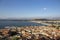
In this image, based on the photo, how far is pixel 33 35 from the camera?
90.8 inches

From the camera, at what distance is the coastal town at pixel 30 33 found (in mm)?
2244

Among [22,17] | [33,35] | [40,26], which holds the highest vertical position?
[22,17]

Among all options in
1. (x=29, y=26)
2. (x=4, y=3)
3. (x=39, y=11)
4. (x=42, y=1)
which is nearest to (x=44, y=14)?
(x=39, y=11)

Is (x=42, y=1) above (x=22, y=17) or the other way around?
above

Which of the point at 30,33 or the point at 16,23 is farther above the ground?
the point at 16,23

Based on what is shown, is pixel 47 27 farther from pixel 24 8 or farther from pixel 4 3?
pixel 4 3

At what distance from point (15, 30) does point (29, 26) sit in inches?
11.9

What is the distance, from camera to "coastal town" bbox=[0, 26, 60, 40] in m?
2.24

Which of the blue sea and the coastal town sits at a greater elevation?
the blue sea

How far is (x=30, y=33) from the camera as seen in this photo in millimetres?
2334

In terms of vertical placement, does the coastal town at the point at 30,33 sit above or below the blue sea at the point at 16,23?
below

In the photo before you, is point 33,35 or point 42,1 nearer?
point 33,35

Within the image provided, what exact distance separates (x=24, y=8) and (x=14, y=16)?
275mm

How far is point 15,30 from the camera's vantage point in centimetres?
229
